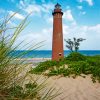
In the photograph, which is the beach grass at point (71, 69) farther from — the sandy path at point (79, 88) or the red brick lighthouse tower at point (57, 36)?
the red brick lighthouse tower at point (57, 36)

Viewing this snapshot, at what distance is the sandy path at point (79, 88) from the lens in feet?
31.9

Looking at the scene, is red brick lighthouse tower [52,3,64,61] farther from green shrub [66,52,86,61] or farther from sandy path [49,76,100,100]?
sandy path [49,76,100,100]

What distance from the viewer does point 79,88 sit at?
10844 millimetres

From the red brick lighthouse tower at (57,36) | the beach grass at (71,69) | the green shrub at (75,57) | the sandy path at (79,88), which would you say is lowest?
the sandy path at (79,88)

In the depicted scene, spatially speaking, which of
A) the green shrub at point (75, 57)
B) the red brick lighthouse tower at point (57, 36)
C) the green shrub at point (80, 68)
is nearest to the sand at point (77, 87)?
the green shrub at point (80, 68)

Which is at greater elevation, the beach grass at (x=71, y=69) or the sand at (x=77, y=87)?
the beach grass at (x=71, y=69)

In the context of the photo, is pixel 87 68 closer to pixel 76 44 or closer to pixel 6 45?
pixel 6 45

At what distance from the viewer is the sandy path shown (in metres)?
9.72

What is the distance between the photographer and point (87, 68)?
487 inches

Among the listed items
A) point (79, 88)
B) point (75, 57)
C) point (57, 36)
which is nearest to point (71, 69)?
point (79, 88)

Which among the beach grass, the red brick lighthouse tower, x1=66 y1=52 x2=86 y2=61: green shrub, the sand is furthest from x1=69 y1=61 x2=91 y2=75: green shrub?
the red brick lighthouse tower

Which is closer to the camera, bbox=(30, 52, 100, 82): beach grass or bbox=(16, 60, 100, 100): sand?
bbox=(16, 60, 100, 100): sand

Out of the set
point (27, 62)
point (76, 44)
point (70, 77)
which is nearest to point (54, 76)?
point (70, 77)

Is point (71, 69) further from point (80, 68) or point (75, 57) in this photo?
point (75, 57)
